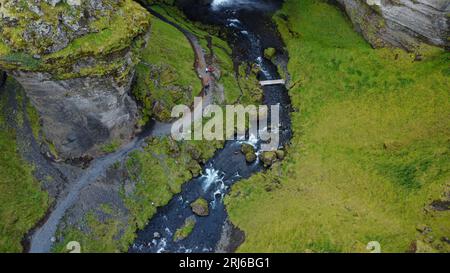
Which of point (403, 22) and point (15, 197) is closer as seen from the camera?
point (15, 197)

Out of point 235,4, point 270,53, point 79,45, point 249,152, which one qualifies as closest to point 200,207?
point 249,152

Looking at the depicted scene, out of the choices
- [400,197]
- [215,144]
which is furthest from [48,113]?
[400,197]

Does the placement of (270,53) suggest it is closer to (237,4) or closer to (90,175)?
(237,4)

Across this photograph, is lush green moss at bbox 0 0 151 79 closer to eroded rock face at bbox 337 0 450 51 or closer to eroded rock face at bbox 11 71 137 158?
eroded rock face at bbox 11 71 137 158

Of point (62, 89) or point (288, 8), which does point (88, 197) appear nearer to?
point (62, 89)

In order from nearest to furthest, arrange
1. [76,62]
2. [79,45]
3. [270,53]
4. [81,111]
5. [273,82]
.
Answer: [79,45] < [76,62] < [81,111] < [273,82] < [270,53]

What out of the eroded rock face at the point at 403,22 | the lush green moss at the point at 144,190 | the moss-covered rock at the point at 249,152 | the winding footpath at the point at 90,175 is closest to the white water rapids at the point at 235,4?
the winding footpath at the point at 90,175
